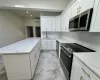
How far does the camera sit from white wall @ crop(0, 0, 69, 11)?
3.03 m

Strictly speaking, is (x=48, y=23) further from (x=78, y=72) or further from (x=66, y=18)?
(x=78, y=72)

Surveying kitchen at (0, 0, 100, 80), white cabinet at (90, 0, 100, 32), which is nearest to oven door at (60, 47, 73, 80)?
kitchen at (0, 0, 100, 80)

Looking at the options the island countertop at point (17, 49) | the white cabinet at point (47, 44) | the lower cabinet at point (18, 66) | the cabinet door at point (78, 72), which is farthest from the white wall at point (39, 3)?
the cabinet door at point (78, 72)

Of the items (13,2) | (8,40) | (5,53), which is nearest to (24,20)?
(8,40)

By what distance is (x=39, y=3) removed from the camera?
3211 mm

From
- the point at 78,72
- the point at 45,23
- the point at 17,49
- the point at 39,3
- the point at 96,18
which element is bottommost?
the point at 78,72

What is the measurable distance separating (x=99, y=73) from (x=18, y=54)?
1.54 m

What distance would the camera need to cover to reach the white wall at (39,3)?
3.03 meters

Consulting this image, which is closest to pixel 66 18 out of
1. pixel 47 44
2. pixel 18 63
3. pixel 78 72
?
pixel 47 44

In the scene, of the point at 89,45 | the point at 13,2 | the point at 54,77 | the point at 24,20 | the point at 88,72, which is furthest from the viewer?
the point at 24,20

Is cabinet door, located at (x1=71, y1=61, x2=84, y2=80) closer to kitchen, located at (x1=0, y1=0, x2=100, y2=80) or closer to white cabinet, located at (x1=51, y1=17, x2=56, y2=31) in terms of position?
kitchen, located at (x1=0, y1=0, x2=100, y2=80)

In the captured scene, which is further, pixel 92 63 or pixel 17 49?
pixel 17 49

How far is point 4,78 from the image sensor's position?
177 centimetres

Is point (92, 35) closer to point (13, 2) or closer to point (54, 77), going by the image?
point (54, 77)
